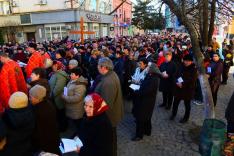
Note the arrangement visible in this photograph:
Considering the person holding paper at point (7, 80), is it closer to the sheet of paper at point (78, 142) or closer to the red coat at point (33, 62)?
the red coat at point (33, 62)

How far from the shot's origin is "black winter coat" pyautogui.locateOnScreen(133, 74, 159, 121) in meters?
5.98

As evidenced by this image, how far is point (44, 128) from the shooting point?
14.3 ft

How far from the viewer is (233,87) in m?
11.7

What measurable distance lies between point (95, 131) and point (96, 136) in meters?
0.06

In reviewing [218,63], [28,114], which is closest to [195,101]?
[218,63]

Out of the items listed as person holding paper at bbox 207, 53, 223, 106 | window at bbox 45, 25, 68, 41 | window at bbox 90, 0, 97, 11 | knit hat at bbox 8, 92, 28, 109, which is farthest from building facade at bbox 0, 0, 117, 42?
knit hat at bbox 8, 92, 28, 109

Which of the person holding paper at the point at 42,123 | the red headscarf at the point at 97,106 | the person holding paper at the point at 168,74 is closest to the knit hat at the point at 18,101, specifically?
the person holding paper at the point at 42,123

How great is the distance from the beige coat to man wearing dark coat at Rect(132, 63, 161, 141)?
1.24 meters

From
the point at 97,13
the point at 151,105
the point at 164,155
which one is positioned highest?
the point at 97,13

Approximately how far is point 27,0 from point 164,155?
34.3 meters

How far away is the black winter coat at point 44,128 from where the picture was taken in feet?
14.1

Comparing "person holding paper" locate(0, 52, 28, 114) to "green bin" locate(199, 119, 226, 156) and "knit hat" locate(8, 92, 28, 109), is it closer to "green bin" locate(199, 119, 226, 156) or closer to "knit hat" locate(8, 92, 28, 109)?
"knit hat" locate(8, 92, 28, 109)

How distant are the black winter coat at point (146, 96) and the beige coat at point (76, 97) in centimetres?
124

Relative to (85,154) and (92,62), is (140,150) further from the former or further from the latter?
(92,62)
